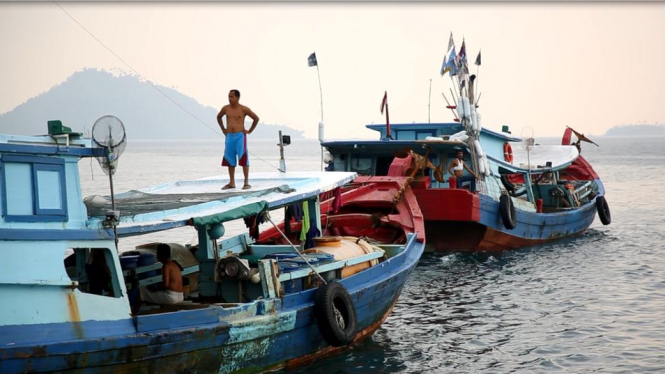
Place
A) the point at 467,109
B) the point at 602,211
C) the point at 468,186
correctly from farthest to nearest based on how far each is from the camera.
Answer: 1. the point at 602,211
2. the point at 468,186
3. the point at 467,109

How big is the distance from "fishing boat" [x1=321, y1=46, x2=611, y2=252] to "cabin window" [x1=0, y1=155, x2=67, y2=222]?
10.8 metres

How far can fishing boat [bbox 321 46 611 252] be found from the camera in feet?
62.7

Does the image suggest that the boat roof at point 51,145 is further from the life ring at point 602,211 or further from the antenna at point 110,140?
the life ring at point 602,211

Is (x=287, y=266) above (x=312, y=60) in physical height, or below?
below

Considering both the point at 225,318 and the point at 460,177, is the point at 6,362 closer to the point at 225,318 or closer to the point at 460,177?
the point at 225,318

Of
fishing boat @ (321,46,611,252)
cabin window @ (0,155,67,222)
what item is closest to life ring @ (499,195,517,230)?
fishing boat @ (321,46,611,252)

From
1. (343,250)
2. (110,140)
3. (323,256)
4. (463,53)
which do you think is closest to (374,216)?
(343,250)

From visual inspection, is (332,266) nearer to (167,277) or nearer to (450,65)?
(167,277)

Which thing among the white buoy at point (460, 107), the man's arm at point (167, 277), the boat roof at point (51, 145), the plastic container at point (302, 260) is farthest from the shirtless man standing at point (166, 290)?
the white buoy at point (460, 107)

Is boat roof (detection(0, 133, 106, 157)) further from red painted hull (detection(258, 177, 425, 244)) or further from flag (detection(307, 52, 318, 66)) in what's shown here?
flag (detection(307, 52, 318, 66))

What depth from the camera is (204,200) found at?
10.5m

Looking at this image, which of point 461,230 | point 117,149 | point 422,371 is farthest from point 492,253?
point 117,149

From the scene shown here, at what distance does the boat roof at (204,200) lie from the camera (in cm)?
918

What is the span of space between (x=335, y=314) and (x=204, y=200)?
85.9 inches
